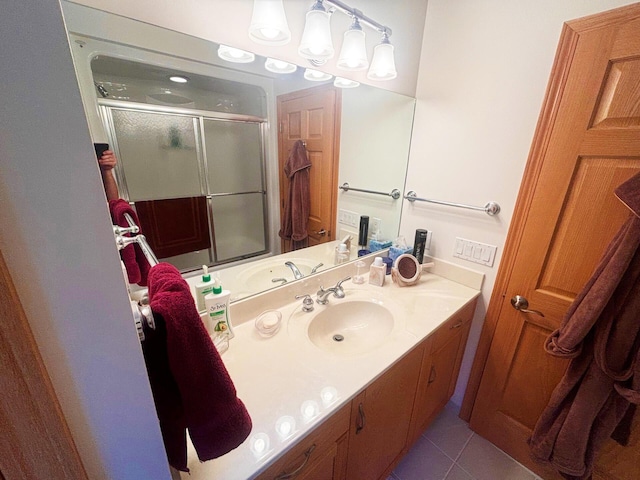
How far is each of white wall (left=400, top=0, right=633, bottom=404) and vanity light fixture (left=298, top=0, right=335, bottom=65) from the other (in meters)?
0.69

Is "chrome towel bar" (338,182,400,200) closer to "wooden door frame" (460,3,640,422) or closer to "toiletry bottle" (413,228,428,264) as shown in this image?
"toiletry bottle" (413,228,428,264)

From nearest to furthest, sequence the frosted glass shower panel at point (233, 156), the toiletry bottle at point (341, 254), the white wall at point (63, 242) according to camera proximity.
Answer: the white wall at point (63, 242), the frosted glass shower panel at point (233, 156), the toiletry bottle at point (341, 254)

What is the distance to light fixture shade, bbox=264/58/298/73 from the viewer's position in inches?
37.3

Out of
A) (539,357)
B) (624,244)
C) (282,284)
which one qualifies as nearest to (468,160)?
(624,244)

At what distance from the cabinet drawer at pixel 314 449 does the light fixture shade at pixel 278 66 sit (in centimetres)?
115

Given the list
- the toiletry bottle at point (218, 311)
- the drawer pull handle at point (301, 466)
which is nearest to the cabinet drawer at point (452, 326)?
the drawer pull handle at point (301, 466)

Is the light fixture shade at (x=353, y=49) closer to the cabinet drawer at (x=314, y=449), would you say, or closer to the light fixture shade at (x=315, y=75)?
the light fixture shade at (x=315, y=75)

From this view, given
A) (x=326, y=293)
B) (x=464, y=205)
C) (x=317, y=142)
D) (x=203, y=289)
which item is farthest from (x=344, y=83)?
(x=203, y=289)

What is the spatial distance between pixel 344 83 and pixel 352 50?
0.20 metres

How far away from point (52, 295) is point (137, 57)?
772 mm

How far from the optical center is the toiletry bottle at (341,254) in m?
1.43

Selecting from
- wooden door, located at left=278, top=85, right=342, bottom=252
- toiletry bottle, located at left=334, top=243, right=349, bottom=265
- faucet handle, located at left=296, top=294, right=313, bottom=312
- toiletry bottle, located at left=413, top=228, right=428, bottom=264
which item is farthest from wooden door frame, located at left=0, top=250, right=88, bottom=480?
toiletry bottle, located at left=413, top=228, right=428, bottom=264

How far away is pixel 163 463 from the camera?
0.43 m

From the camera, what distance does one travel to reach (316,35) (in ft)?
2.94
